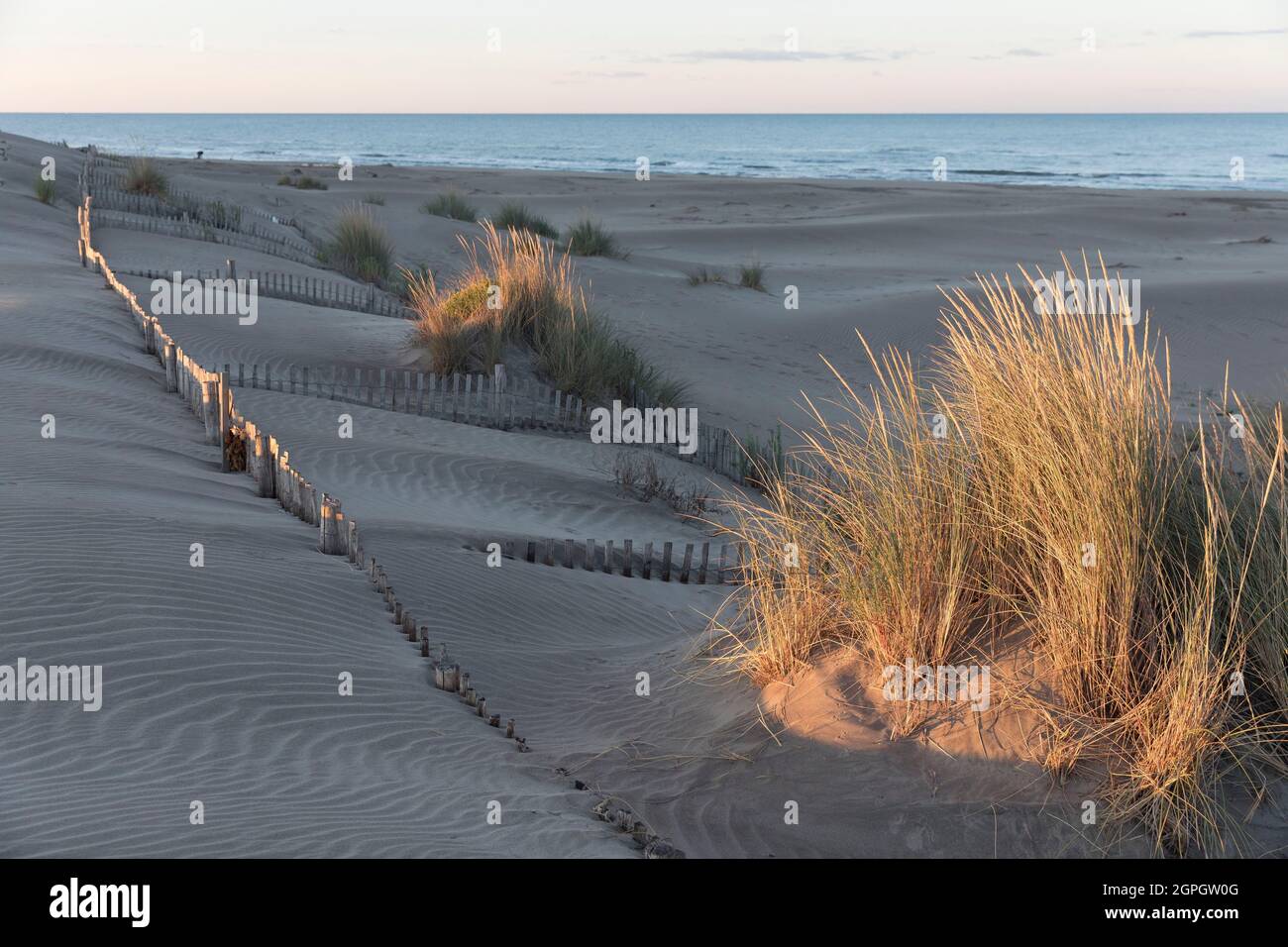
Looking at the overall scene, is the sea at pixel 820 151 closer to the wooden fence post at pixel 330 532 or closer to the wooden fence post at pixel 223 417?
the wooden fence post at pixel 223 417

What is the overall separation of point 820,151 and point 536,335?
79685 mm

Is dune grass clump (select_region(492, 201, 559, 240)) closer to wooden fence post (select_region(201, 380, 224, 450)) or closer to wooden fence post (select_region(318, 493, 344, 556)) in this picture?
wooden fence post (select_region(201, 380, 224, 450))

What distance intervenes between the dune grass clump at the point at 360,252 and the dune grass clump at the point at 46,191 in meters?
A: 6.04

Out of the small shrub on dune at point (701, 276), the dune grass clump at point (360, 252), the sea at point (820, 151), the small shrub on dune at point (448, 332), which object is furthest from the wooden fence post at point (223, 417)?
the sea at point (820, 151)

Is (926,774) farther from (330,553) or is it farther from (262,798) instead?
(330,553)

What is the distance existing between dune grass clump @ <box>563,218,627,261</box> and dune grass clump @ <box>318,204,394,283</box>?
3.61m

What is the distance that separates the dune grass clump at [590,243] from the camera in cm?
2312

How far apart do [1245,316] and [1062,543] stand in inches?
642

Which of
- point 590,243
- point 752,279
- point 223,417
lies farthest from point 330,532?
point 590,243

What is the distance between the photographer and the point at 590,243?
23.2 m

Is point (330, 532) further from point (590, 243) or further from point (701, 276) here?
point (590, 243)

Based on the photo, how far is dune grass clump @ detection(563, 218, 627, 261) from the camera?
23.1 m

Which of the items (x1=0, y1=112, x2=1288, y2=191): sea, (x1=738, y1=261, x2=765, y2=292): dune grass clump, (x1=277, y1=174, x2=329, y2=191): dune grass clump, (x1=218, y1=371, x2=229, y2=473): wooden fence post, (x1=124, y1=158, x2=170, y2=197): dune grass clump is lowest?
(x1=218, y1=371, x2=229, y2=473): wooden fence post

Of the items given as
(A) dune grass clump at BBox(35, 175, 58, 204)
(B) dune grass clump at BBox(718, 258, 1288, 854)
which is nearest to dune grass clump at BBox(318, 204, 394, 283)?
(A) dune grass clump at BBox(35, 175, 58, 204)
